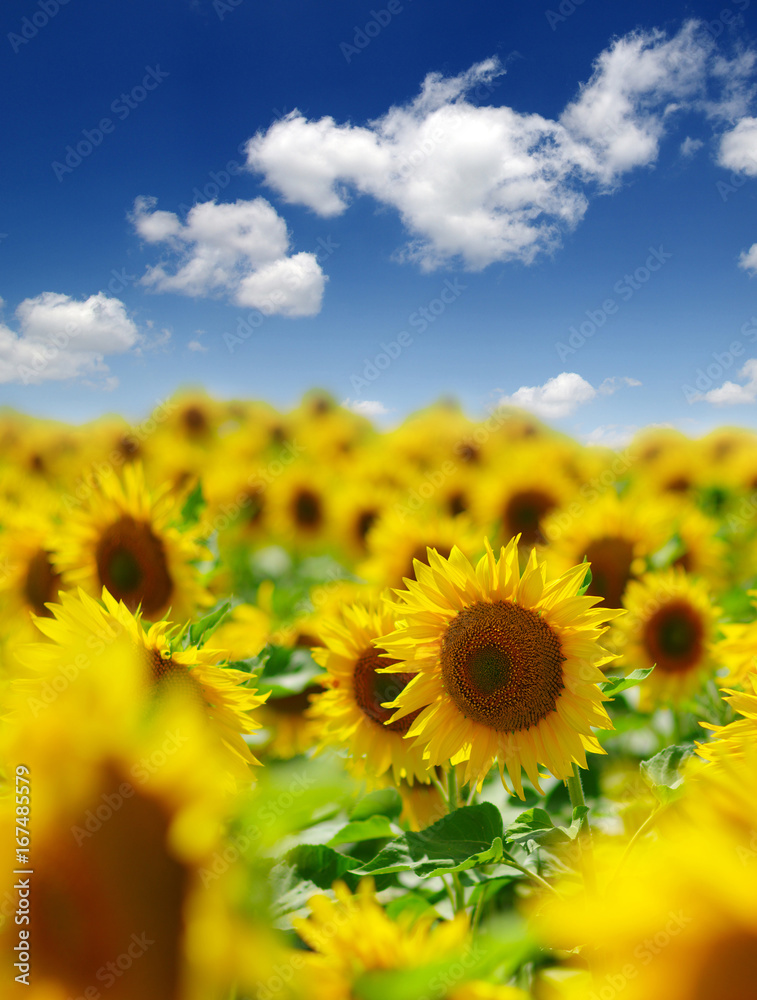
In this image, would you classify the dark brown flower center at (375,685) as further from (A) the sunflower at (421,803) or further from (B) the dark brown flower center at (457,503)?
(B) the dark brown flower center at (457,503)

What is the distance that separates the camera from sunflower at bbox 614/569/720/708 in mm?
3420

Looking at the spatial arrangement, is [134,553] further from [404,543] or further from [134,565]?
[404,543]

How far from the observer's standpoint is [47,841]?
A: 61 centimetres

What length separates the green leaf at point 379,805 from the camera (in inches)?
88.6

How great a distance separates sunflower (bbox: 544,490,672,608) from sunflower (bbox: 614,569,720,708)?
250 millimetres

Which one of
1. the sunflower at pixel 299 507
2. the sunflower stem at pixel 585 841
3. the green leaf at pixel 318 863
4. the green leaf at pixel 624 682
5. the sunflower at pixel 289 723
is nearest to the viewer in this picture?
the sunflower stem at pixel 585 841

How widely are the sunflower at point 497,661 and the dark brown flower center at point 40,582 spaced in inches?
90.7

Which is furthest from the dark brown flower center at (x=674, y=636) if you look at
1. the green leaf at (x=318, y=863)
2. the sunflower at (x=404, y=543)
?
the green leaf at (x=318, y=863)

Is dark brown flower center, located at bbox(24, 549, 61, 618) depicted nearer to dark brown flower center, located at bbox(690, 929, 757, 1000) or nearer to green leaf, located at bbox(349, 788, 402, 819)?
green leaf, located at bbox(349, 788, 402, 819)

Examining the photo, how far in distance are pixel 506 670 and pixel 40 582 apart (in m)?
2.67

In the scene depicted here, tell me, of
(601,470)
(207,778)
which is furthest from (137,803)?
(601,470)

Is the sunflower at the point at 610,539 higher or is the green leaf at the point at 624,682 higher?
the sunflower at the point at 610,539

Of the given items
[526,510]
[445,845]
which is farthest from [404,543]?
[445,845]

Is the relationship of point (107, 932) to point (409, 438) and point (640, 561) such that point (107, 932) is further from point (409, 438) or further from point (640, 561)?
point (409, 438)
